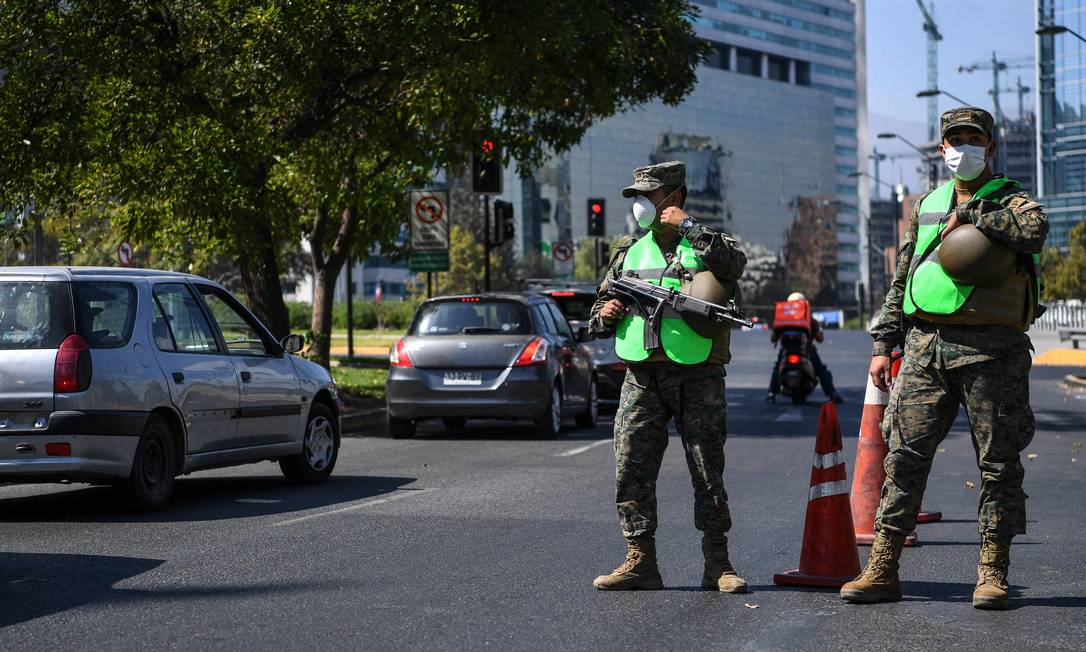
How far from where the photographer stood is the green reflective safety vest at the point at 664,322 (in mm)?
7051

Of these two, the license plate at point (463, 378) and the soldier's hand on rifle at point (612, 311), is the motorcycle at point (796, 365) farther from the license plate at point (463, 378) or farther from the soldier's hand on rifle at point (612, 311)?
the soldier's hand on rifle at point (612, 311)

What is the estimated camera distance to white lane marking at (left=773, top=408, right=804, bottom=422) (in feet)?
66.2

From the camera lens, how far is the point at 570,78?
70.5ft

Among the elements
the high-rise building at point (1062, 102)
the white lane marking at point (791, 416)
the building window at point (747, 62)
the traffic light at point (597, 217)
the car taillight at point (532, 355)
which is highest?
the building window at point (747, 62)

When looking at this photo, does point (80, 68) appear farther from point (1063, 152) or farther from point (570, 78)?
point (1063, 152)

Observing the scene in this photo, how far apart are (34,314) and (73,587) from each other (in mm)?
3081

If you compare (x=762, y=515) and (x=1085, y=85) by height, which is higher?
(x=1085, y=85)

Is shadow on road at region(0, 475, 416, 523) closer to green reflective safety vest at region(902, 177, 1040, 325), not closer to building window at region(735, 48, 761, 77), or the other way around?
green reflective safety vest at region(902, 177, 1040, 325)

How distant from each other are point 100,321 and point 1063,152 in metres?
111

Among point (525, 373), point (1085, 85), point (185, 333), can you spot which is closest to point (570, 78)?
point (525, 373)

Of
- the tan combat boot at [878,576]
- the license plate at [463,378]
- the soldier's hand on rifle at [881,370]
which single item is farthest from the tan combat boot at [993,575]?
the license plate at [463,378]

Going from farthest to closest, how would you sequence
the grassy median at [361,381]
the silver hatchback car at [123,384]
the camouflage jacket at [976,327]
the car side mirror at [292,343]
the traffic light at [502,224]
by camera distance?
the traffic light at [502,224] → the grassy median at [361,381] → the car side mirror at [292,343] → the silver hatchback car at [123,384] → the camouflage jacket at [976,327]

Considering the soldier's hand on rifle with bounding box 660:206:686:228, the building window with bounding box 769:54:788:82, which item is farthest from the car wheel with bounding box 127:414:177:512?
the building window with bounding box 769:54:788:82

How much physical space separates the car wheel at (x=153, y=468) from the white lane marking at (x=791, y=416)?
11108 mm
